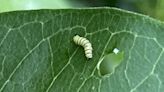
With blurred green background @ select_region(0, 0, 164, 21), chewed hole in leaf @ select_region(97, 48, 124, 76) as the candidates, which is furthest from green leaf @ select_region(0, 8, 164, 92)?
blurred green background @ select_region(0, 0, 164, 21)

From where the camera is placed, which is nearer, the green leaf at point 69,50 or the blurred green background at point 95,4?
the green leaf at point 69,50

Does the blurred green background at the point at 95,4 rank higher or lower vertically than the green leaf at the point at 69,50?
lower

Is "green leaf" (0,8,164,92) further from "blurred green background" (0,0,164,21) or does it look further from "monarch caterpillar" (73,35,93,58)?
"blurred green background" (0,0,164,21)

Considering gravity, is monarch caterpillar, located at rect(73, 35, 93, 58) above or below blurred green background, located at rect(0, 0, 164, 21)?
above

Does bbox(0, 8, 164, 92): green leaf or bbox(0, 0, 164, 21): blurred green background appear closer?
bbox(0, 8, 164, 92): green leaf

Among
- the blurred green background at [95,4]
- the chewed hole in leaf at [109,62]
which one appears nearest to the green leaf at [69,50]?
the chewed hole in leaf at [109,62]

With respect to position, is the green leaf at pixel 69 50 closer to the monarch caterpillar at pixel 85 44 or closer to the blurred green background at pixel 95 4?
the monarch caterpillar at pixel 85 44
